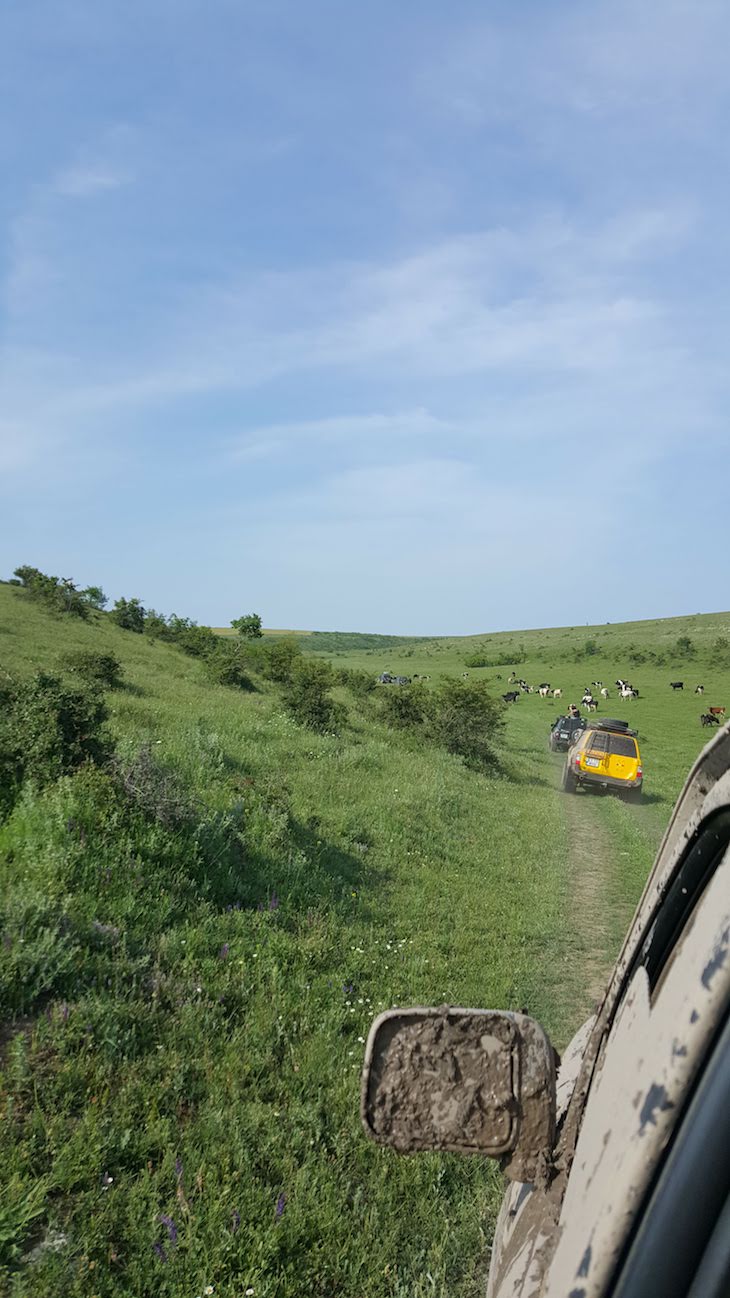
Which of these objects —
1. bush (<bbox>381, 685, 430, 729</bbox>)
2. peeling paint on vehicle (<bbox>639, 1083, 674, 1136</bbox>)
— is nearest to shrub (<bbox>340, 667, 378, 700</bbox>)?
bush (<bbox>381, 685, 430, 729</bbox>)

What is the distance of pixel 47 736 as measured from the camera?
759cm

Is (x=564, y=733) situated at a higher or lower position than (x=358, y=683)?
higher

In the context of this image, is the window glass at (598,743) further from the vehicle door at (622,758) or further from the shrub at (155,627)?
the shrub at (155,627)

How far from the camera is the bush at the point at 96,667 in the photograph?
1897cm

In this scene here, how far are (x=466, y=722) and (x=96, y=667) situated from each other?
390 inches

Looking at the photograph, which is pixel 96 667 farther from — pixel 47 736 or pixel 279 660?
pixel 279 660

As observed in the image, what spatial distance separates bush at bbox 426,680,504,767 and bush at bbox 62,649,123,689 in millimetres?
8732

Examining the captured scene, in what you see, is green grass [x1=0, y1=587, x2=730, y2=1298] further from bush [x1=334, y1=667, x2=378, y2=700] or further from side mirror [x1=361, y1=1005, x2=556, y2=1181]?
bush [x1=334, y1=667, x2=378, y2=700]

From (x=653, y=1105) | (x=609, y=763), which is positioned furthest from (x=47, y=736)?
(x=609, y=763)

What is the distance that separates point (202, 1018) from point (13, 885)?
1.84m

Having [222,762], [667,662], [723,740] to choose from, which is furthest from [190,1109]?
[667,662]

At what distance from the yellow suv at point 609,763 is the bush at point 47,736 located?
1273 cm

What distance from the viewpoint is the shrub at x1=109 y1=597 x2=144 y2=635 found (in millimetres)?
41219

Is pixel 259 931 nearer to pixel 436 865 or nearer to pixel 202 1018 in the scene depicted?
pixel 202 1018
